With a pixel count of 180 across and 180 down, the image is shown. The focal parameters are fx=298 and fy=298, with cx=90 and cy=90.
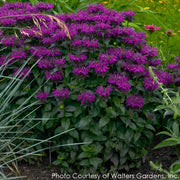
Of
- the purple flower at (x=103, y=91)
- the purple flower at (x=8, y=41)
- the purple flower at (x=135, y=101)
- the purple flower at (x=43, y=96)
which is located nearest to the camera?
the purple flower at (x=103, y=91)

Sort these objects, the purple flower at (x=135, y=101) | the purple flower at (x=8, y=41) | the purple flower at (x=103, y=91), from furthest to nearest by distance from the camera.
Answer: the purple flower at (x=8, y=41)
the purple flower at (x=135, y=101)
the purple flower at (x=103, y=91)

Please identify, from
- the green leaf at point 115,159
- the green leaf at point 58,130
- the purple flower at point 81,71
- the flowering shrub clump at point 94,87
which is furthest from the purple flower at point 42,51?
the green leaf at point 115,159

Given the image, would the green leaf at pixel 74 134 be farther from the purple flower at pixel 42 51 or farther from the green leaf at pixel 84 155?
the purple flower at pixel 42 51

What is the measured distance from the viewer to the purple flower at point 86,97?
91.7 inches

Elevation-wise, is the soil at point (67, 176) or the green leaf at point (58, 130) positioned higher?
the green leaf at point (58, 130)

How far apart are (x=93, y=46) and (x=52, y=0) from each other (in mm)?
2403

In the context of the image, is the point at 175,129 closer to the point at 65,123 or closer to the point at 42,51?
the point at 65,123

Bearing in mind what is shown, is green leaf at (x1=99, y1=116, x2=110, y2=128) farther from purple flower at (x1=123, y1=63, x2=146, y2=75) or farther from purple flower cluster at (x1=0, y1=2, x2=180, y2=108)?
purple flower at (x1=123, y1=63, x2=146, y2=75)

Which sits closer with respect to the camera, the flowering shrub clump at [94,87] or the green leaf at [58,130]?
the flowering shrub clump at [94,87]

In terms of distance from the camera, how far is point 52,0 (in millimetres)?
4547

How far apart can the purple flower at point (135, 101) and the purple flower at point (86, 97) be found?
295mm

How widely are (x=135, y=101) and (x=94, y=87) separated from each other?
0.38m

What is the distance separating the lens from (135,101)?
241cm

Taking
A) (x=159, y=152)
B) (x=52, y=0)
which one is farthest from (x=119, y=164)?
(x=52, y=0)
